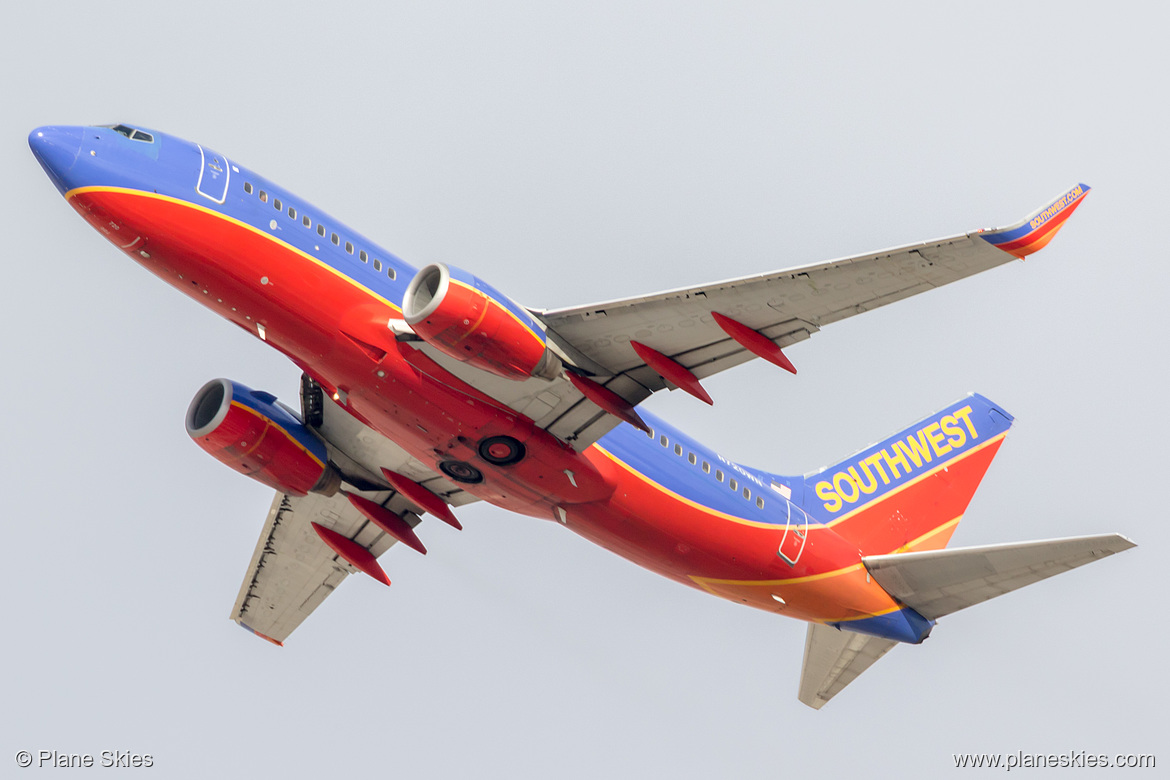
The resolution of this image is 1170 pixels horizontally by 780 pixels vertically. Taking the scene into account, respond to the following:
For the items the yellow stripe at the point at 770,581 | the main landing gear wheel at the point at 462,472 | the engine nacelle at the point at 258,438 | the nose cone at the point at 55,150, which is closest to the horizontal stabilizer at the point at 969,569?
the yellow stripe at the point at 770,581

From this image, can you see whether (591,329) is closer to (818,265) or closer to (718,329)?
(718,329)

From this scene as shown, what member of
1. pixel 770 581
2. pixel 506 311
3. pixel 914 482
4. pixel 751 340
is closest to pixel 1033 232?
pixel 751 340

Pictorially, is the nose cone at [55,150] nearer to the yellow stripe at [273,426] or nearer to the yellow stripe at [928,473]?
the yellow stripe at [273,426]

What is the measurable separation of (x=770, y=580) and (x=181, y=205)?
52.2 ft

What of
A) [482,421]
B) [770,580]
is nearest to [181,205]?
[482,421]

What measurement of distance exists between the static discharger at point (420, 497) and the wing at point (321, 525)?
0.19 m

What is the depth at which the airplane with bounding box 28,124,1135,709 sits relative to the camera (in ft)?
81.7

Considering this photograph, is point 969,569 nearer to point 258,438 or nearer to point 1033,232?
point 1033,232

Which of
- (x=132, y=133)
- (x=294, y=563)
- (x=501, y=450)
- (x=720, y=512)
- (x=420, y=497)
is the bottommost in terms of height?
(x=294, y=563)

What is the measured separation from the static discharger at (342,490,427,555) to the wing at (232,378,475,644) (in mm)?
201

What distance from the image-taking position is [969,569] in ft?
99.9

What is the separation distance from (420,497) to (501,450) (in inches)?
215

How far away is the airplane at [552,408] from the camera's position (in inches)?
980

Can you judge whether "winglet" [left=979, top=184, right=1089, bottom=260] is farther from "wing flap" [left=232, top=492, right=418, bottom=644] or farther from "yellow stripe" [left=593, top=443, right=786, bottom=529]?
"wing flap" [left=232, top=492, right=418, bottom=644]
